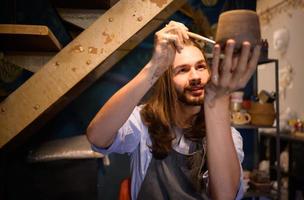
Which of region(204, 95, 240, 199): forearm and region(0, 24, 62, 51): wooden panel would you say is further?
region(0, 24, 62, 51): wooden panel

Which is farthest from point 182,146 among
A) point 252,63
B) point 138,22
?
point 138,22

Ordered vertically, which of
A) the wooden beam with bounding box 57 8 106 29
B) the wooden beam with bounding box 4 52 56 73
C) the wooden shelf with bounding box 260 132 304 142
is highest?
the wooden beam with bounding box 57 8 106 29

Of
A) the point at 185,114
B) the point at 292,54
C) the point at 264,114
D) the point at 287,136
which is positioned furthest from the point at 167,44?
the point at 292,54

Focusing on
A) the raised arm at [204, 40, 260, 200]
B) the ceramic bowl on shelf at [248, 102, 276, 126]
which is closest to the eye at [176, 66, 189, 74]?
the raised arm at [204, 40, 260, 200]

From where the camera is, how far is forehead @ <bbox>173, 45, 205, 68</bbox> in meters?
1.09

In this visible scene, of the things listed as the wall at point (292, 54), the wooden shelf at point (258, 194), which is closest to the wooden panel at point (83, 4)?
the wooden shelf at point (258, 194)

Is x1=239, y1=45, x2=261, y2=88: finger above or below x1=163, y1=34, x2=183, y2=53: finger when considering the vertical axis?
below

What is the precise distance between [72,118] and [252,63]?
1830 mm

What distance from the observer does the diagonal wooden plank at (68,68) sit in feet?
4.58

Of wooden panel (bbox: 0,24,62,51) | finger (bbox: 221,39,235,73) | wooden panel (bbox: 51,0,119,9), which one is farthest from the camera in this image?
wooden panel (bbox: 51,0,119,9)

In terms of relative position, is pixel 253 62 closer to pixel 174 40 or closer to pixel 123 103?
pixel 174 40

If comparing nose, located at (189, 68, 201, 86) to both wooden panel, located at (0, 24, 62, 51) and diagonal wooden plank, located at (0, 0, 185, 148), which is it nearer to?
diagonal wooden plank, located at (0, 0, 185, 148)

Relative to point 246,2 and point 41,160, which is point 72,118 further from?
point 246,2

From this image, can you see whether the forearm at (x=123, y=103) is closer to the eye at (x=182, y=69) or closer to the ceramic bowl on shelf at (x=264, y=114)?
the eye at (x=182, y=69)
